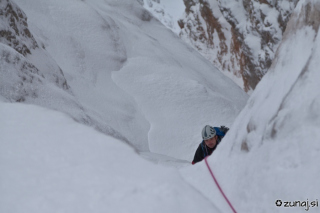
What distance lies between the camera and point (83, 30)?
11656mm

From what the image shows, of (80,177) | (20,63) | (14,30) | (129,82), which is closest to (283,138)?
(80,177)

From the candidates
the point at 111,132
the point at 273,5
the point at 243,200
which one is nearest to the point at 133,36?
the point at 273,5

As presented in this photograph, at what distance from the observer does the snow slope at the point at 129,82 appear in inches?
347

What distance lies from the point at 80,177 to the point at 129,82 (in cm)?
836

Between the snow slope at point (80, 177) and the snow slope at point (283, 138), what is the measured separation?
13.3 inches

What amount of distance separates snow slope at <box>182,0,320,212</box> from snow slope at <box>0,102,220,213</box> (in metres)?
0.34

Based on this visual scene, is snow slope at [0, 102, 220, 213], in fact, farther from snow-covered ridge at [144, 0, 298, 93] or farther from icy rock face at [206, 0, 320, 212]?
snow-covered ridge at [144, 0, 298, 93]

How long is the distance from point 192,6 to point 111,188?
2766cm

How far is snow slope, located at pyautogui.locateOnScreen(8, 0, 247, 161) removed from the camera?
8.82m

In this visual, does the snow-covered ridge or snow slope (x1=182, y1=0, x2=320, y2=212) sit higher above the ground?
snow slope (x1=182, y1=0, x2=320, y2=212)

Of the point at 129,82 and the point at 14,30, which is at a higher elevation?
the point at 14,30

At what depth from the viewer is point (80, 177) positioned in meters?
2.46
